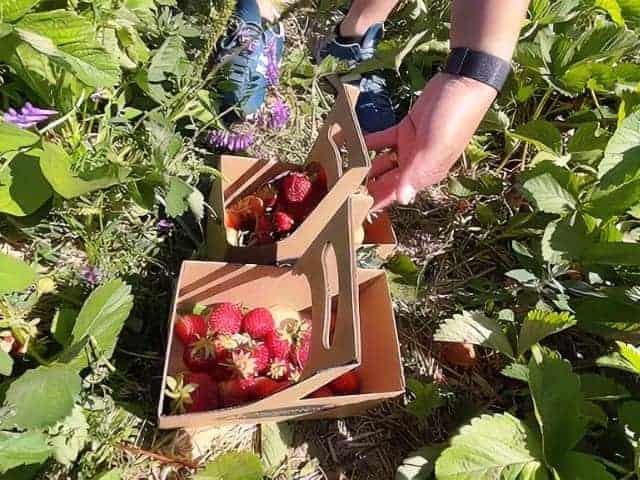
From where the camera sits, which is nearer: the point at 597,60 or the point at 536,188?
the point at 536,188

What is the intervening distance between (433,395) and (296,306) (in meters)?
0.27

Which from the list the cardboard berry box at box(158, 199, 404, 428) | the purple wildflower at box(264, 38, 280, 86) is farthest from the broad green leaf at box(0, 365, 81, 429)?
the purple wildflower at box(264, 38, 280, 86)

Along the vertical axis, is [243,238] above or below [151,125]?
below

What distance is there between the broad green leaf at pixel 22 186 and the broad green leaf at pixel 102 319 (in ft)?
0.53

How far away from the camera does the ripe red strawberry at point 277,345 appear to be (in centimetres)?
122

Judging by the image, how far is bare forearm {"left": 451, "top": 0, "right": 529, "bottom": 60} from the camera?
119 centimetres

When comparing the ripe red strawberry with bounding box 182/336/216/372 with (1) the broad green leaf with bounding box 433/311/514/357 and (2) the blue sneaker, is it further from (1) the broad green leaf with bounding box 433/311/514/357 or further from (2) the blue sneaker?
(2) the blue sneaker

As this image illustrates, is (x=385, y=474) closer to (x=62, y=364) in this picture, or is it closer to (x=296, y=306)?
(x=296, y=306)

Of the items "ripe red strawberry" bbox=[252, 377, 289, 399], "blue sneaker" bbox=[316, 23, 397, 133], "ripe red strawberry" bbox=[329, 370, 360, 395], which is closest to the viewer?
"ripe red strawberry" bbox=[252, 377, 289, 399]

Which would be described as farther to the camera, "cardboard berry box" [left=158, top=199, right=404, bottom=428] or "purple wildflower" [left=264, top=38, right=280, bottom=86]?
"purple wildflower" [left=264, top=38, right=280, bottom=86]

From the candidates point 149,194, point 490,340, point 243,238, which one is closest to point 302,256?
point 243,238

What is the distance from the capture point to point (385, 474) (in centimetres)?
128

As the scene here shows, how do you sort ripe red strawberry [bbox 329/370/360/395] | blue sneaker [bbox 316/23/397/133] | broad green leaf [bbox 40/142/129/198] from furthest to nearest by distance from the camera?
1. blue sneaker [bbox 316/23/397/133]
2. ripe red strawberry [bbox 329/370/360/395]
3. broad green leaf [bbox 40/142/129/198]

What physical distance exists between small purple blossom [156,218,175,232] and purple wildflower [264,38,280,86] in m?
0.39
